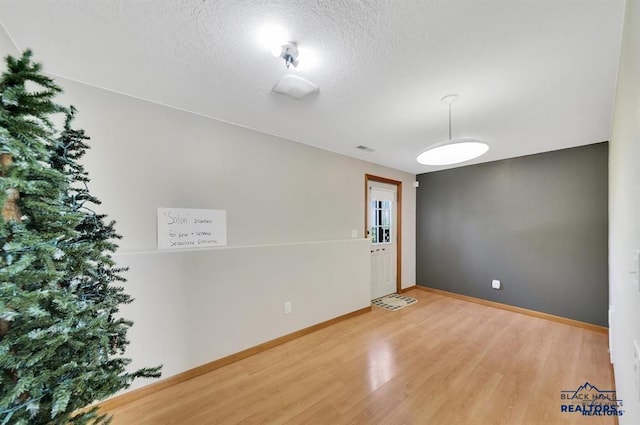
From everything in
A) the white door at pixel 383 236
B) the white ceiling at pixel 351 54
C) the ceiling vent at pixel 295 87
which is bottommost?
the white door at pixel 383 236

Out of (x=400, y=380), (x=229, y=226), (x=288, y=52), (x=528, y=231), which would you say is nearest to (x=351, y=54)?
(x=288, y=52)

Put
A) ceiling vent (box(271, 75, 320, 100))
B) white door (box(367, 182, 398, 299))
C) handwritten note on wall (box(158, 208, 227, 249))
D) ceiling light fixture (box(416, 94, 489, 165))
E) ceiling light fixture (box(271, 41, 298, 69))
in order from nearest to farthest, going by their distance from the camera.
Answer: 1. ceiling light fixture (box(271, 41, 298, 69))
2. ceiling vent (box(271, 75, 320, 100))
3. ceiling light fixture (box(416, 94, 489, 165))
4. handwritten note on wall (box(158, 208, 227, 249))
5. white door (box(367, 182, 398, 299))

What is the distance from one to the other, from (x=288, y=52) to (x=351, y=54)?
385 mm

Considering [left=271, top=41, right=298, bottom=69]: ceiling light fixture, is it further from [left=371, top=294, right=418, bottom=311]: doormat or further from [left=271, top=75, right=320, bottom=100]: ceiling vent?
[left=371, top=294, right=418, bottom=311]: doormat

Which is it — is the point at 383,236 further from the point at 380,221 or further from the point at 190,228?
the point at 190,228

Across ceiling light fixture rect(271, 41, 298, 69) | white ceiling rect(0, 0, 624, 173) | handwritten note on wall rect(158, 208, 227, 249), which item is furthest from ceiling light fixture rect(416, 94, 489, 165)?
handwritten note on wall rect(158, 208, 227, 249)

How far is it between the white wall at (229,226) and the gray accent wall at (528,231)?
2.10 meters

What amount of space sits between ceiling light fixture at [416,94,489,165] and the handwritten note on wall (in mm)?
2022

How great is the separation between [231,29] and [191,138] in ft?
4.15

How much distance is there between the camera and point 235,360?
2.38 meters

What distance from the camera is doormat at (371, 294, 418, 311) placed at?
391 cm

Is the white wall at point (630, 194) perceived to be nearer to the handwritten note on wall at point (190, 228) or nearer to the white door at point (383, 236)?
the handwritten note on wall at point (190, 228)

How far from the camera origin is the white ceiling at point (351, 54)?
3.92ft

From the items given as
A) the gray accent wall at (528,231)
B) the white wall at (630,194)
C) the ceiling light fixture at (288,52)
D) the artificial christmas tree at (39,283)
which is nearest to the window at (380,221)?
the gray accent wall at (528,231)
